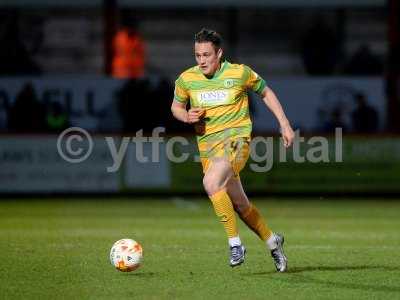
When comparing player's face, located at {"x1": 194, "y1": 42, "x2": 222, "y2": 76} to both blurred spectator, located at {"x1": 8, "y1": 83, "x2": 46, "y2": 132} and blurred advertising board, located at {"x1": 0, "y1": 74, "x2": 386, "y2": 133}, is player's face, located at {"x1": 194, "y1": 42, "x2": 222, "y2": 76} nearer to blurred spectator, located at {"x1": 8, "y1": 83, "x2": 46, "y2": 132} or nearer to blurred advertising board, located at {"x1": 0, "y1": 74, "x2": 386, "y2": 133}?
blurred spectator, located at {"x1": 8, "y1": 83, "x2": 46, "y2": 132}

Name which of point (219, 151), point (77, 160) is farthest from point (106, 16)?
point (219, 151)

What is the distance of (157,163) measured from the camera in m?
19.1

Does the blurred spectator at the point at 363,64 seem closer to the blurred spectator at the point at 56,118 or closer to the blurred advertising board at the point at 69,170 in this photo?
the blurred advertising board at the point at 69,170

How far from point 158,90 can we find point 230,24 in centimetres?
327

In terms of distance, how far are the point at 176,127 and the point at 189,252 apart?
916 cm

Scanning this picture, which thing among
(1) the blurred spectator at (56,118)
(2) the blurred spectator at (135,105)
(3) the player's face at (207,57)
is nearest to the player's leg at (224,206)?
(3) the player's face at (207,57)

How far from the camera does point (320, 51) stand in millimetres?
21703

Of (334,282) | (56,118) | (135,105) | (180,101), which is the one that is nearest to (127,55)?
(135,105)

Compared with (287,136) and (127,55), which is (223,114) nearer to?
(287,136)

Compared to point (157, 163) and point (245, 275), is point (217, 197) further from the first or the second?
point (157, 163)

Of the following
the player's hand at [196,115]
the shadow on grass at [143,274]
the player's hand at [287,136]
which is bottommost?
the shadow on grass at [143,274]

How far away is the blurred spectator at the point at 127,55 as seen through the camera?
2136 cm

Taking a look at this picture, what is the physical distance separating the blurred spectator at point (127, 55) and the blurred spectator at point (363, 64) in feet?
14.2

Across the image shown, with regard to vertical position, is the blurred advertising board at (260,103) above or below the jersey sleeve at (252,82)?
below
